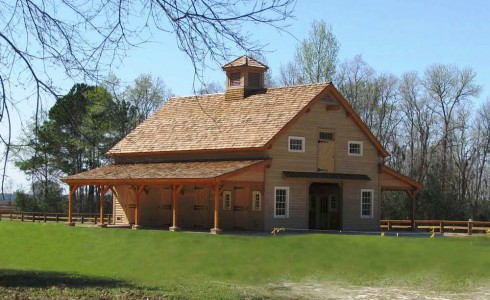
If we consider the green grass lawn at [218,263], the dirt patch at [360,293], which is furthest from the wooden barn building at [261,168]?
the dirt patch at [360,293]

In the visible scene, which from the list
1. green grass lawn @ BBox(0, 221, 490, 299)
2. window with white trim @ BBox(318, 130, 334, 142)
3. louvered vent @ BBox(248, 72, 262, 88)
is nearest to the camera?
A: green grass lawn @ BBox(0, 221, 490, 299)

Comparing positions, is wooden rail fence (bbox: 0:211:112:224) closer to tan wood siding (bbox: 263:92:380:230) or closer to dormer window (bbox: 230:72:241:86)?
dormer window (bbox: 230:72:241:86)

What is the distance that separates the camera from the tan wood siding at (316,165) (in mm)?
35531

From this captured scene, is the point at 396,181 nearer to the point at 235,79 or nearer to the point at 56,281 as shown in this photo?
the point at 235,79

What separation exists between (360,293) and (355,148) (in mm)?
22702

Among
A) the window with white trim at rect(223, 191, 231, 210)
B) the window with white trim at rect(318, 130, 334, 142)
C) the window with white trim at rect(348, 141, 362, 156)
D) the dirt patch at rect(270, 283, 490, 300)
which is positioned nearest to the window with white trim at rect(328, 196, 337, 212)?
the window with white trim at rect(348, 141, 362, 156)

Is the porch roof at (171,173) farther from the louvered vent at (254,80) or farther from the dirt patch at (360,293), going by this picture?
the dirt patch at (360,293)

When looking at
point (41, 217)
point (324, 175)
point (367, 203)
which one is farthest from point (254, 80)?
point (41, 217)

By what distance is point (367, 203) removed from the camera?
3888 cm

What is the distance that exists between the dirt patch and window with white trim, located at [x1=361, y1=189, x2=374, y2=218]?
20.9 m

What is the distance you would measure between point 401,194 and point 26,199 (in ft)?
100

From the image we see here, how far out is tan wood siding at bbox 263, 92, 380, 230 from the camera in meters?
35.5

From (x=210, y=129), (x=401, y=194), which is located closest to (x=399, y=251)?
(x=210, y=129)

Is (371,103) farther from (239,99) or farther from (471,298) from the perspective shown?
(471,298)
